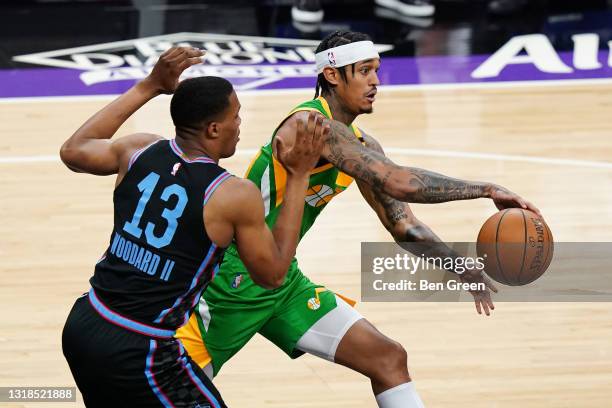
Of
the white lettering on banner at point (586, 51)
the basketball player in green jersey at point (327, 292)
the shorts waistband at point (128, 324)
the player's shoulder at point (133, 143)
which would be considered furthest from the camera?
the white lettering on banner at point (586, 51)

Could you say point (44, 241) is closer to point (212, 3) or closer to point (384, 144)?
point (384, 144)

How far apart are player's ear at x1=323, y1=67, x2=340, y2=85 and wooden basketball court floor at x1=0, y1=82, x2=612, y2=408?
169 cm

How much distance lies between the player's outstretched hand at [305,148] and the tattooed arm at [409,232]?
0.89 metres

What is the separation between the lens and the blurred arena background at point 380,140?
619 cm

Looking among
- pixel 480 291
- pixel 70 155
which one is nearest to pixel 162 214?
pixel 70 155

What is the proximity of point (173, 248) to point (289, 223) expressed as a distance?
397 mm

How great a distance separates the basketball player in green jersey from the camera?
4566mm

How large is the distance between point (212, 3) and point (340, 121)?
9.84m

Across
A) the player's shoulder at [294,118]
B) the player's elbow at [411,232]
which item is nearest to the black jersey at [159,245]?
the player's shoulder at [294,118]

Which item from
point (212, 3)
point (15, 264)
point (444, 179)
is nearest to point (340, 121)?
point (444, 179)

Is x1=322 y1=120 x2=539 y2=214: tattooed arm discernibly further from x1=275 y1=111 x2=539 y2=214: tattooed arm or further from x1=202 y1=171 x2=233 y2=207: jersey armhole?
x1=202 y1=171 x2=233 y2=207: jersey armhole

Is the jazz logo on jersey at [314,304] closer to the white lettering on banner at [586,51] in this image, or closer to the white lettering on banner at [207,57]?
the white lettering on banner at [207,57]

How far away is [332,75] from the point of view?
4953mm

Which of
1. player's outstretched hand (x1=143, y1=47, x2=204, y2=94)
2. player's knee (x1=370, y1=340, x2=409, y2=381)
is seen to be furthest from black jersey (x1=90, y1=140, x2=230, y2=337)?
player's knee (x1=370, y1=340, x2=409, y2=381)
